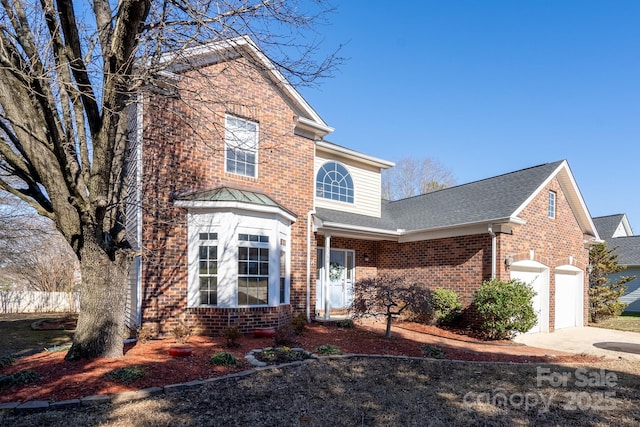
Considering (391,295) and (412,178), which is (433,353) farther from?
(412,178)

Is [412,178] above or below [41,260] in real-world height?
above

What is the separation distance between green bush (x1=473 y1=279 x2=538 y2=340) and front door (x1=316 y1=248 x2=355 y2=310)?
15.7 ft

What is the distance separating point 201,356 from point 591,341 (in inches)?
453

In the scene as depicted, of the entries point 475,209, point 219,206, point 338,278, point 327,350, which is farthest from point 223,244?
point 475,209

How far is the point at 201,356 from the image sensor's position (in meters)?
6.76

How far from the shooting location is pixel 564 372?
23.5ft

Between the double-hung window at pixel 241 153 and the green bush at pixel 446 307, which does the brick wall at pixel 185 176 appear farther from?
the green bush at pixel 446 307

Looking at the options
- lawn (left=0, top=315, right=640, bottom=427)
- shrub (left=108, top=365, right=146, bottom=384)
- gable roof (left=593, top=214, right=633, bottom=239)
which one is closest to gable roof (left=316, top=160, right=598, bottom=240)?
lawn (left=0, top=315, right=640, bottom=427)

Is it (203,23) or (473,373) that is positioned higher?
(203,23)

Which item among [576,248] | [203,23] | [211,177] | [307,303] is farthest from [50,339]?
[576,248]

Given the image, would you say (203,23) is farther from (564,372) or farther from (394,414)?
(564,372)

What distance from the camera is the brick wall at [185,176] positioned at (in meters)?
8.76

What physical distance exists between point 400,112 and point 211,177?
969 cm

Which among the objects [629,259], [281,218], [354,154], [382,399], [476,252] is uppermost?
[354,154]
